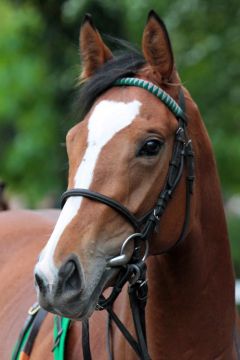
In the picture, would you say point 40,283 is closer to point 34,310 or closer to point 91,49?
point 91,49

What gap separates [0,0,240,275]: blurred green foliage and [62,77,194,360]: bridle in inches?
195

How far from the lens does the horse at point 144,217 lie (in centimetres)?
327

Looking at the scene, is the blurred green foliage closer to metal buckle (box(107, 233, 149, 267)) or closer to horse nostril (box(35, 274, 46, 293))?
metal buckle (box(107, 233, 149, 267))

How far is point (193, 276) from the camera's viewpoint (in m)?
3.72

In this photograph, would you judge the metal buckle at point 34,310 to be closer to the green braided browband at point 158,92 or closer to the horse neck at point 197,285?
the horse neck at point 197,285

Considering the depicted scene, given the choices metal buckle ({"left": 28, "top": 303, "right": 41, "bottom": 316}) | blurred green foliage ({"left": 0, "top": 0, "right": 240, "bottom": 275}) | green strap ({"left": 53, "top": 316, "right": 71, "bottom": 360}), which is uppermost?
blurred green foliage ({"left": 0, "top": 0, "right": 240, "bottom": 275})

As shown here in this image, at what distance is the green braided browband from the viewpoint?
11.9ft

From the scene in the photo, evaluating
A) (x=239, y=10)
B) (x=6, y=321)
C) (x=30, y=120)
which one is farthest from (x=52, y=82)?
(x=6, y=321)

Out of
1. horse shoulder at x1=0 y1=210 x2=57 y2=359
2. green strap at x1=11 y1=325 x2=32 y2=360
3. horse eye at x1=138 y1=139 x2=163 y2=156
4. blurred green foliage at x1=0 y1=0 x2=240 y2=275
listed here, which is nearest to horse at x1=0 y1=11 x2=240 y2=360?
horse eye at x1=138 y1=139 x2=163 y2=156

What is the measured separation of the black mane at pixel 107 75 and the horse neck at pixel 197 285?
1.14 feet

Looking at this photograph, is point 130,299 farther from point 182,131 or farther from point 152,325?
point 182,131

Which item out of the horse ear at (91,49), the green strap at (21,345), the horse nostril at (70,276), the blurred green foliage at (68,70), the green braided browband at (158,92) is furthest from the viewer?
the blurred green foliage at (68,70)

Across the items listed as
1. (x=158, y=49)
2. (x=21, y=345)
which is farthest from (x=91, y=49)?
(x=21, y=345)

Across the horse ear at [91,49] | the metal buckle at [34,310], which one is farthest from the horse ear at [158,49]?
the metal buckle at [34,310]
